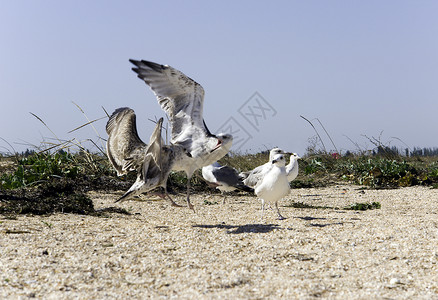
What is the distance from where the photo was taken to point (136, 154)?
6602 millimetres

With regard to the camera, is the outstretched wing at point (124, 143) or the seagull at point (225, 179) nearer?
the outstretched wing at point (124, 143)

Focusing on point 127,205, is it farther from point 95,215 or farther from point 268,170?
point 268,170

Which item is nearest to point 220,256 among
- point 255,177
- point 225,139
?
point 225,139

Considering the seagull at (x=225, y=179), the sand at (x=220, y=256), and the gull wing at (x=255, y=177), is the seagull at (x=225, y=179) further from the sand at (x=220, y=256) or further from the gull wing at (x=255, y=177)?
the sand at (x=220, y=256)

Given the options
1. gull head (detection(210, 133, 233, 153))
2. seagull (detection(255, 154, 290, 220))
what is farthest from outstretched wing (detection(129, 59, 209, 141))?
seagull (detection(255, 154, 290, 220))

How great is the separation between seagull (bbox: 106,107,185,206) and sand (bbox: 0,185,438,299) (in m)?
0.60

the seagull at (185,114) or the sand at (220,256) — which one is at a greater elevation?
the seagull at (185,114)

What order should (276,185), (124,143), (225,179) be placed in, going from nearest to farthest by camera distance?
(124,143), (276,185), (225,179)

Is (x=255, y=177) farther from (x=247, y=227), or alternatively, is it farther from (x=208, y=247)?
(x=208, y=247)

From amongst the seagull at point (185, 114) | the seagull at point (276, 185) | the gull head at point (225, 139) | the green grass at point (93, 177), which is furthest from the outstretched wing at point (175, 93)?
the green grass at point (93, 177)

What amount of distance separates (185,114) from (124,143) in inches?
40.2

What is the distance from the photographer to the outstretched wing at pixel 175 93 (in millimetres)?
6691

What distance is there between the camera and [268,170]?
7.91 m

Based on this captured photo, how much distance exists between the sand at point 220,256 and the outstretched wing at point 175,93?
1524 millimetres
